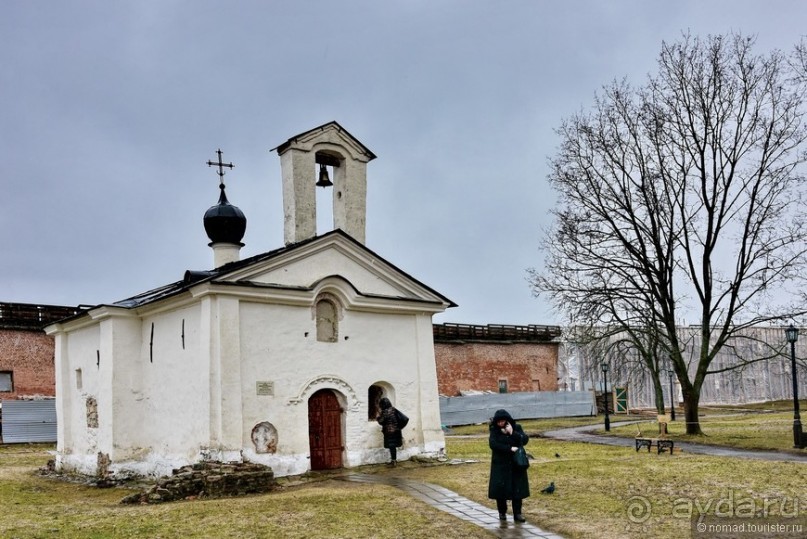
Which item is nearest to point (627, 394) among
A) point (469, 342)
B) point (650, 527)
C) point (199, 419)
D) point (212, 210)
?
point (469, 342)

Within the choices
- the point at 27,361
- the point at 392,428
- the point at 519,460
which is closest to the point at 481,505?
the point at 519,460

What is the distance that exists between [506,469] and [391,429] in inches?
293

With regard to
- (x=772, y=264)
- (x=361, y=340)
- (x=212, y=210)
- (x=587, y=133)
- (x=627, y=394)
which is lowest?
(x=627, y=394)

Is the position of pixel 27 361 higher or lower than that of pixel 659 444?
higher

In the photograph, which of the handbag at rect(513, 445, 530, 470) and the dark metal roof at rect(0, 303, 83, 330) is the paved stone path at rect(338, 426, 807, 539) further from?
the dark metal roof at rect(0, 303, 83, 330)

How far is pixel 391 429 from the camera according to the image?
60.2 feet

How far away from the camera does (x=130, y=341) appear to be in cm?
1944

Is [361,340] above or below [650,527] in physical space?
above

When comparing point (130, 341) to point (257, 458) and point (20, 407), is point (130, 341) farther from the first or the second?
point (20, 407)

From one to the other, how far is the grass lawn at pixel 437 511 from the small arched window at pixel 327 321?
119 inches

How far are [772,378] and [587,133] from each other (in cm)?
3087

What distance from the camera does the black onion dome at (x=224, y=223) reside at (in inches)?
882

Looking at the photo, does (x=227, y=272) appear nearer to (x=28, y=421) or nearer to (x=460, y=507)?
(x=460, y=507)

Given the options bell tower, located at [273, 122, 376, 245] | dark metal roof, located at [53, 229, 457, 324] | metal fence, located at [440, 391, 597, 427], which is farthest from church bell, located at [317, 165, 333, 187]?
metal fence, located at [440, 391, 597, 427]
